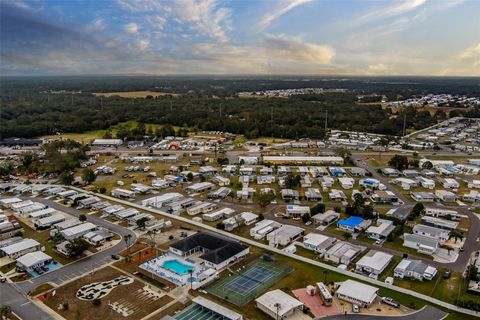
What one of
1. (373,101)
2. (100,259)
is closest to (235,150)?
(100,259)

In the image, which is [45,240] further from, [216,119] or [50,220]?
[216,119]

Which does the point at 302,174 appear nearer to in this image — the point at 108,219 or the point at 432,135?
the point at 108,219

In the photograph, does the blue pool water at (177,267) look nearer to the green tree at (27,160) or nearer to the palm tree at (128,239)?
the palm tree at (128,239)

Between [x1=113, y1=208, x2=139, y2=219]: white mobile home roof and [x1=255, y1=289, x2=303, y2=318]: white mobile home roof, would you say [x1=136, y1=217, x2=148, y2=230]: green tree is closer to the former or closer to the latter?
[x1=113, y1=208, x2=139, y2=219]: white mobile home roof

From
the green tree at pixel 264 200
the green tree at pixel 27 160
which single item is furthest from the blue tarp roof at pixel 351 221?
the green tree at pixel 27 160

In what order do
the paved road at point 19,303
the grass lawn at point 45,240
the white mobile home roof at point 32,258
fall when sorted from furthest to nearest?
the grass lawn at point 45,240, the white mobile home roof at point 32,258, the paved road at point 19,303

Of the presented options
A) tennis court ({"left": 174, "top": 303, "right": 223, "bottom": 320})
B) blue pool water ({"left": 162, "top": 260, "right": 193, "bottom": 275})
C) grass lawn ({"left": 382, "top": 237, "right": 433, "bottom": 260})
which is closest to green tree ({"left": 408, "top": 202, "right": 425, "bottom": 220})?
grass lawn ({"left": 382, "top": 237, "right": 433, "bottom": 260})
